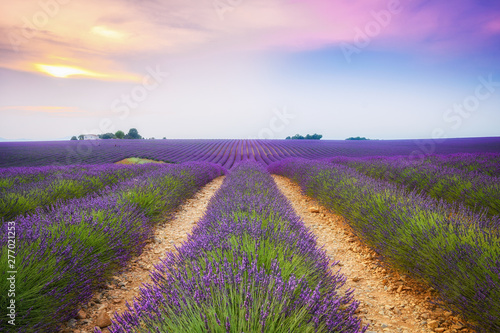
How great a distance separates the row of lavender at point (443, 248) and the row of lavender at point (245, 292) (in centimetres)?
90

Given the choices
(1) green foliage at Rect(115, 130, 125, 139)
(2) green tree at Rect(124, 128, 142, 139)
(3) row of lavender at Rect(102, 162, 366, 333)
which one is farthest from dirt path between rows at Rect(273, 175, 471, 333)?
(1) green foliage at Rect(115, 130, 125, 139)

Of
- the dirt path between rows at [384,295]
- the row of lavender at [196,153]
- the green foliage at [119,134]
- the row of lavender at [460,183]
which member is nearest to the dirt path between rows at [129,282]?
the dirt path between rows at [384,295]

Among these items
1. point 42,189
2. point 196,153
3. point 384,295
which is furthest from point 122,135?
point 384,295

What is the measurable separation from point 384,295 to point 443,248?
76 centimetres

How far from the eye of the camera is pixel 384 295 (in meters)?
2.56

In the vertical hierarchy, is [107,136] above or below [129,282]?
above

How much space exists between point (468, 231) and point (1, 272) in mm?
3883

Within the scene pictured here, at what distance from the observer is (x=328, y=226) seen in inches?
193

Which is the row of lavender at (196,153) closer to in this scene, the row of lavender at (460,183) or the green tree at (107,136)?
the row of lavender at (460,183)

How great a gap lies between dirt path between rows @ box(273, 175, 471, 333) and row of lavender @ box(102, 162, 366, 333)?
26.1 inches

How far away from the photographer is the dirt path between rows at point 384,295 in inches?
81.0

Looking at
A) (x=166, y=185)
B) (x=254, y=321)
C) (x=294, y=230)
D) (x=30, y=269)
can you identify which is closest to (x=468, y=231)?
(x=294, y=230)

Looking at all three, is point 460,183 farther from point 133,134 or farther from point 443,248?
point 133,134

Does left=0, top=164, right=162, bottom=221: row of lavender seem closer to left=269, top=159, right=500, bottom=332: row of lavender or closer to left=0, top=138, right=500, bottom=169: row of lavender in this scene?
left=269, top=159, right=500, bottom=332: row of lavender
